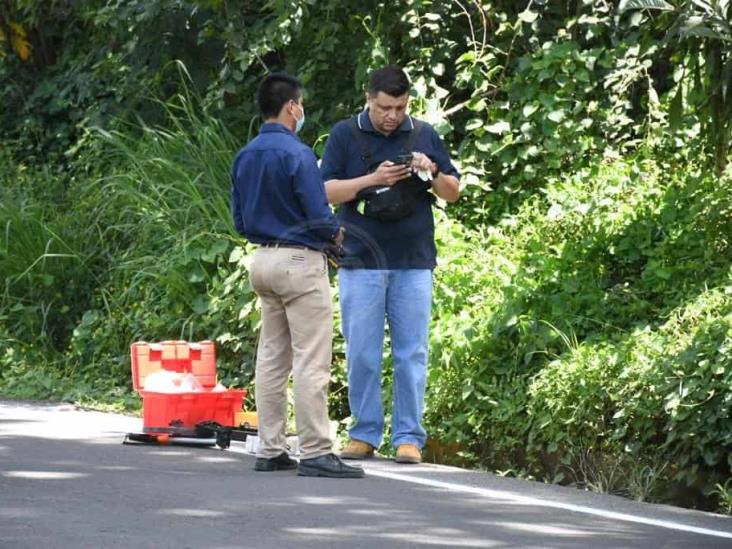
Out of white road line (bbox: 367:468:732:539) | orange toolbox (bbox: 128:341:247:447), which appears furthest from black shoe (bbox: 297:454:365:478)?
orange toolbox (bbox: 128:341:247:447)

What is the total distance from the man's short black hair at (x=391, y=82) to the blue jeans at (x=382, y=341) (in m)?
1.00

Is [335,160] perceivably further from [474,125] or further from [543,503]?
[474,125]

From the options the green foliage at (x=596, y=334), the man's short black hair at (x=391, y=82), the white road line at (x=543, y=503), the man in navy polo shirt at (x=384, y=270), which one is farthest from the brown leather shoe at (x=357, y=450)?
the man's short black hair at (x=391, y=82)

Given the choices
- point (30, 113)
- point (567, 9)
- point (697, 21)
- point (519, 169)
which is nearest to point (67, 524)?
point (697, 21)

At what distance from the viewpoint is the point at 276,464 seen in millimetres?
9445

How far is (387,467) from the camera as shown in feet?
31.8

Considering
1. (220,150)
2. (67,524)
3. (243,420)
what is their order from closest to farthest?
1. (67,524)
2. (243,420)
3. (220,150)

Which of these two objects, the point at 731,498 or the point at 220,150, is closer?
the point at 731,498

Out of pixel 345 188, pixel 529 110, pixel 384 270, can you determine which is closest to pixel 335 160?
pixel 345 188

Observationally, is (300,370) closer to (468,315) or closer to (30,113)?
(468,315)

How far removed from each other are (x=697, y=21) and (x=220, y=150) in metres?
5.16

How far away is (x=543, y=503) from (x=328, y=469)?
123 centimetres

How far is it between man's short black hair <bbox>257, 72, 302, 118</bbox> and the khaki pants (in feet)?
2.42

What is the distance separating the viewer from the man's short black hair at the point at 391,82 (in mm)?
9805
